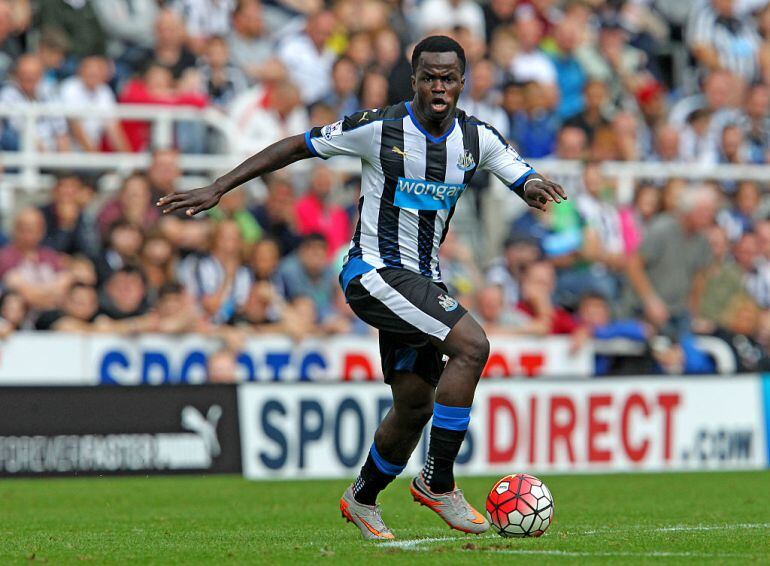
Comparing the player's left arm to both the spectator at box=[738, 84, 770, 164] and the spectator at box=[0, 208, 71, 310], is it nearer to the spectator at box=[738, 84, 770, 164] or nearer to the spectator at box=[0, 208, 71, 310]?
the spectator at box=[0, 208, 71, 310]

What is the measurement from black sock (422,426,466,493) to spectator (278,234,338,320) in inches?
288

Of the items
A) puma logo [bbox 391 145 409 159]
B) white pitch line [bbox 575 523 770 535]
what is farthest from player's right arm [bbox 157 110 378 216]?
white pitch line [bbox 575 523 770 535]

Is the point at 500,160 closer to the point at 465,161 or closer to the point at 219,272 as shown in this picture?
the point at 465,161

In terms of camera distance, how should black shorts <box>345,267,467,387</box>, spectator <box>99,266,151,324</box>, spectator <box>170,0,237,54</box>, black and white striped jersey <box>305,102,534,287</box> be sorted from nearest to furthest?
1. black shorts <box>345,267,467,387</box>
2. black and white striped jersey <box>305,102,534,287</box>
3. spectator <box>99,266,151,324</box>
4. spectator <box>170,0,237,54</box>

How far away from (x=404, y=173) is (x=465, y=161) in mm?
333

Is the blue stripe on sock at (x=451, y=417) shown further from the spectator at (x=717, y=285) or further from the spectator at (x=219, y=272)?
the spectator at (x=717, y=285)

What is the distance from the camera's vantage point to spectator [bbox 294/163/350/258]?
51.8ft

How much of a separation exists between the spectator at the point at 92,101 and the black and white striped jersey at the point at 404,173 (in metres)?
7.99

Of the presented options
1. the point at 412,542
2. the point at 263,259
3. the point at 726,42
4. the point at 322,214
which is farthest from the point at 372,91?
the point at 412,542

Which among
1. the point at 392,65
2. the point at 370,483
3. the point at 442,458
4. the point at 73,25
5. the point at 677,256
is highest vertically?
the point at 73,25

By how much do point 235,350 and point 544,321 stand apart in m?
3.34

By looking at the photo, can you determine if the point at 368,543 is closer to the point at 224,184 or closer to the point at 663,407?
the point at 224,184

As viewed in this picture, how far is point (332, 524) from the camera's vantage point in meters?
9.48

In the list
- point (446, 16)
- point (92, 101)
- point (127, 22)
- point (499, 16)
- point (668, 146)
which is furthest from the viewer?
point (499, 16)
